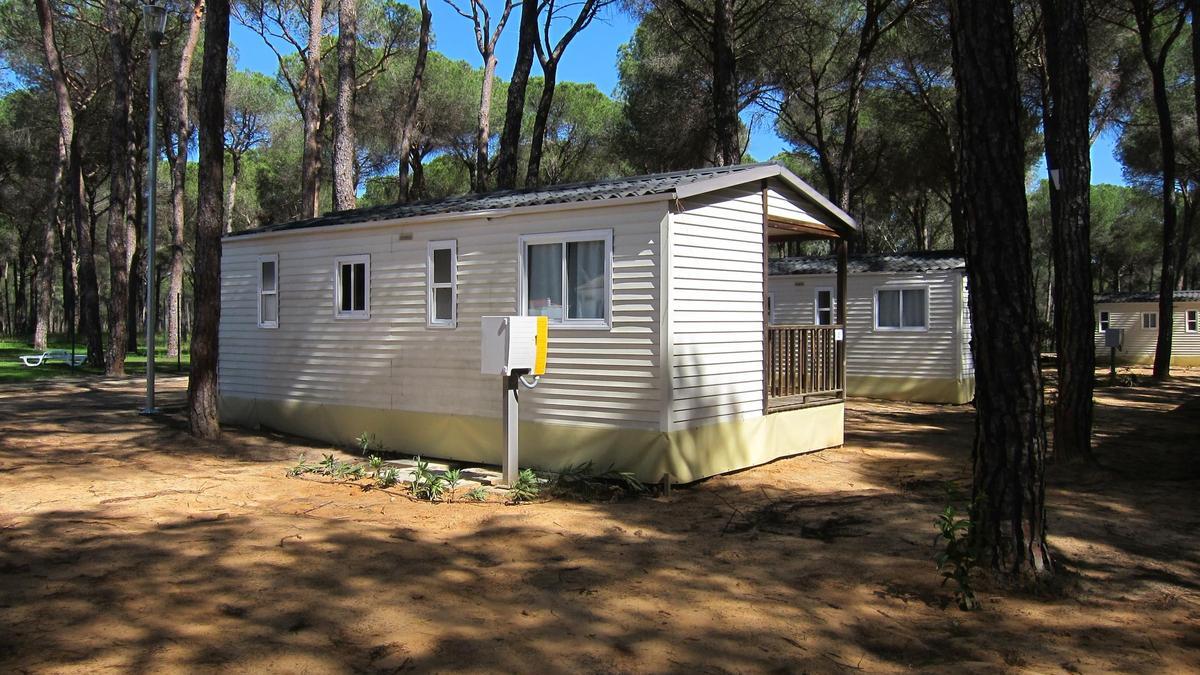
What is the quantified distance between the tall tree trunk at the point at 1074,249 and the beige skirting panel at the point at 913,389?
20.8 feet

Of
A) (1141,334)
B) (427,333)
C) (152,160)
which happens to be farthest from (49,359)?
(1141,334)

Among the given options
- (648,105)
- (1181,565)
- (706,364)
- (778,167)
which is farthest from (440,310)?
(648,105)

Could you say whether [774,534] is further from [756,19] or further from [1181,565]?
[756,19]

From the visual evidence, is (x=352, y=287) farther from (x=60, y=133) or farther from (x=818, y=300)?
(x=60, y=133)

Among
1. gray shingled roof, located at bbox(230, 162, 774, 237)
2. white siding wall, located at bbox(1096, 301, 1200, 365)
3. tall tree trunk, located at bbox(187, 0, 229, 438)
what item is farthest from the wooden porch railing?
white siding wall, located at bbox(1096, 301, 1200, 365)

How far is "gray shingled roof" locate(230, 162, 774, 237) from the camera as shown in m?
7.61

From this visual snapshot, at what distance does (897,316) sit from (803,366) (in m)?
6.87

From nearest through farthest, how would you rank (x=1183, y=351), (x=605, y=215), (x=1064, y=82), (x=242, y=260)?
(x=605, y=215) < (x=1064, y=82) < (x=242, y=260) < (x=1183, y=351)

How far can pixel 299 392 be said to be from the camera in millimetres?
10141

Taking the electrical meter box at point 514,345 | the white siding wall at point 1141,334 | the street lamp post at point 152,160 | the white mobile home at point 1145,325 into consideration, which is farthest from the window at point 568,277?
the white siding wall at point 1141,334

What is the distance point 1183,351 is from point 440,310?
27469 millimetres

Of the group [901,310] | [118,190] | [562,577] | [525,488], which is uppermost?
[118,190]

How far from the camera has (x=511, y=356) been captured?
23.5 feet

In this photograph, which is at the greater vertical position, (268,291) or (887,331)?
(268,291)
